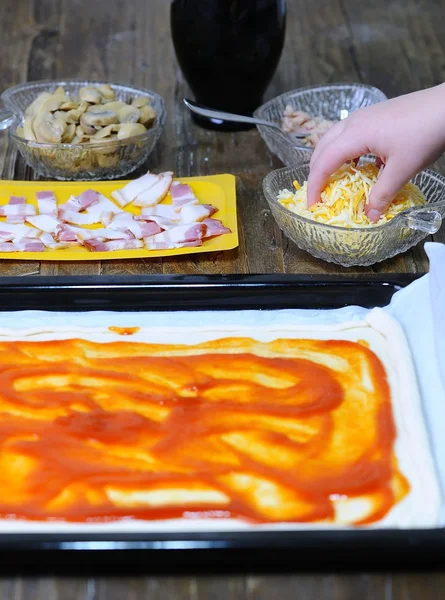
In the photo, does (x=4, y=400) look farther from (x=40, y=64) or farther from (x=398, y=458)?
(x=40, y=64)

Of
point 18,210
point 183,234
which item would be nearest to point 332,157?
point 183,234

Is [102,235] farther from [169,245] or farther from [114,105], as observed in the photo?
[114,105]

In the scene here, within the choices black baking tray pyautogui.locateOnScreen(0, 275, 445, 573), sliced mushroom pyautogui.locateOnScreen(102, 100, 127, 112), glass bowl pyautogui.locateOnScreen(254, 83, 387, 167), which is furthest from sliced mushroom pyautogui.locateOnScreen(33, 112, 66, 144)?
black baking tray pyautogui.locateOnScreen(0, 275, 445, 573)

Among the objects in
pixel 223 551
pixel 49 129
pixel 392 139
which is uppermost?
pixel 392 139

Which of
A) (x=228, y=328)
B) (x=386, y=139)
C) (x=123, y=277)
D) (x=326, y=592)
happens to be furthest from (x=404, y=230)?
(x=326, y=592)

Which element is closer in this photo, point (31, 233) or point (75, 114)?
point (31, 233)

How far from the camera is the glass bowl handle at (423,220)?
1.30 m

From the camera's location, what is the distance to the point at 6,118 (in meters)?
1.72

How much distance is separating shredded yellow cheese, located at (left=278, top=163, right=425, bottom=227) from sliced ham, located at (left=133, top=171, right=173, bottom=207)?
1.02 ft

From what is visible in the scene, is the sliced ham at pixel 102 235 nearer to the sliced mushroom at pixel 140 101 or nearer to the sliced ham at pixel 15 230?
the sliced ham at pixel 15 230

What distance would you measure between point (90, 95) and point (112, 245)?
1.60 feet

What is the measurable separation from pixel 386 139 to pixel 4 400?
0.70m

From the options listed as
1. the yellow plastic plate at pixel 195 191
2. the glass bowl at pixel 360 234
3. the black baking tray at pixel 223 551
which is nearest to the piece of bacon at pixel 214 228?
the yellow plastic plate at pixel 195 191

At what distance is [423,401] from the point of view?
41.3 inches
